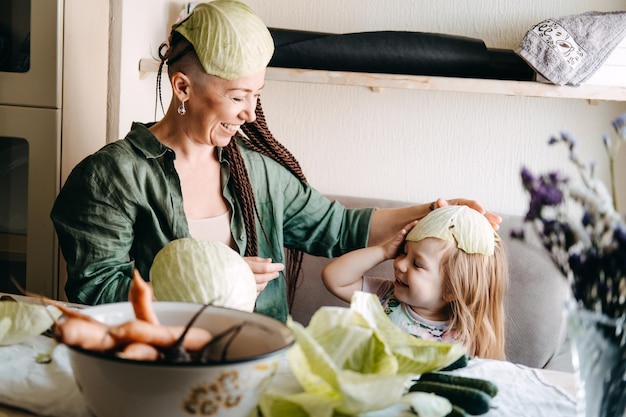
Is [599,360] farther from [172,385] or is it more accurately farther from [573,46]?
[573,46]

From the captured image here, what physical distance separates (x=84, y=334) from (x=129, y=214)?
942 millimetres

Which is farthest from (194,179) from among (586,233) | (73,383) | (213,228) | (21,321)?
(586,233)

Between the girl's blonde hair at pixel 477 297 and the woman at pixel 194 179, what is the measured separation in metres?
0.12

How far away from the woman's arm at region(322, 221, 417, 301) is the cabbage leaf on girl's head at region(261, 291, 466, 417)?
0.92m

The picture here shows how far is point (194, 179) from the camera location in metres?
1.70

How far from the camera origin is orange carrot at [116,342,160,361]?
0.69 metres

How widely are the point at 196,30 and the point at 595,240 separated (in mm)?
1045

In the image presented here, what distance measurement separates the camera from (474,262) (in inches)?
68.4

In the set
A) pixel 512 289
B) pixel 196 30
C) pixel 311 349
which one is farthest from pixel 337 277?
pixel 311 349

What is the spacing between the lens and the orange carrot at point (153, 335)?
719mm

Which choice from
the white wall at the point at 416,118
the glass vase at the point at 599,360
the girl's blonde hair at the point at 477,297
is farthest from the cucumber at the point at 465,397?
the white wall at the point at 416,118

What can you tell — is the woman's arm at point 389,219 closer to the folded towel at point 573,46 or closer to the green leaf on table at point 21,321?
the folded towel at point 573,46

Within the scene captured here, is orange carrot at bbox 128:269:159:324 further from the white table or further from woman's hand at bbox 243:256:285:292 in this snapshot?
woman's hand at bbox 243:256:285:292

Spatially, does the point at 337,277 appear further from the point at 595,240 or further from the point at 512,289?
the point at 595,240
